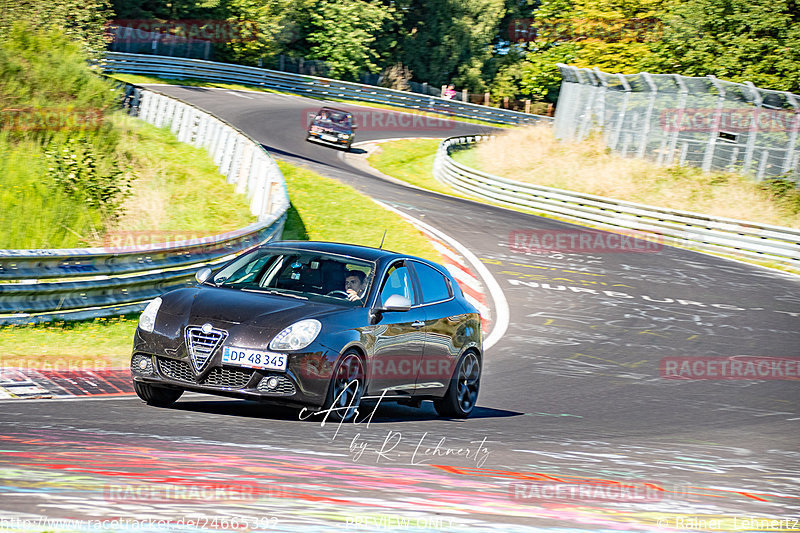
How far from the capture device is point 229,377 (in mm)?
7438

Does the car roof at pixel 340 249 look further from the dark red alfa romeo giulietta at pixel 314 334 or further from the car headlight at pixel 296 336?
the car headlight at pixel 296 336

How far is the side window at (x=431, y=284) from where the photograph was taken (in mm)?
9320

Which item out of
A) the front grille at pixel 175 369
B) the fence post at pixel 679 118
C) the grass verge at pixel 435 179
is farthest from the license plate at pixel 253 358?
the fence post at pixel 679 118

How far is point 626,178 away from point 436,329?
26799mm

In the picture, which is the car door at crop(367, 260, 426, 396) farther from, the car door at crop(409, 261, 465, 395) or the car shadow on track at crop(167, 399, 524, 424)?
the car shadow on track at crop(167, 399, 524, 424)

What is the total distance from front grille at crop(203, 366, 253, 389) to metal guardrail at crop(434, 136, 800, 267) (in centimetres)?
2065

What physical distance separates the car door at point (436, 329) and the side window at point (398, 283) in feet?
0.49

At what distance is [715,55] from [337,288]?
38.1m

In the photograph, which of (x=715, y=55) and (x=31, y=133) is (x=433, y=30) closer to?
(x=715, y=55)

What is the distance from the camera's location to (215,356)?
7.43 m

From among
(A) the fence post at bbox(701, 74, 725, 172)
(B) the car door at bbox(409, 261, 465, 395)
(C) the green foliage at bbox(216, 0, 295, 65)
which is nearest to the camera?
(B) the car door at bbox(409, 261, 465, 395)

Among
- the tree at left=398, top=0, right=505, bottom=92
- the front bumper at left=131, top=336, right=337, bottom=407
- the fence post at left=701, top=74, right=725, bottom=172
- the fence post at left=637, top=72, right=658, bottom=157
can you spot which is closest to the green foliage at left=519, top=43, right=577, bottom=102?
the tree at left=398, top=0, right=505, bottom=92

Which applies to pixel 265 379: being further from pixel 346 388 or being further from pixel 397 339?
pixel 397 339

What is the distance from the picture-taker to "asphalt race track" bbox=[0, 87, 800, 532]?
4.43 metres
